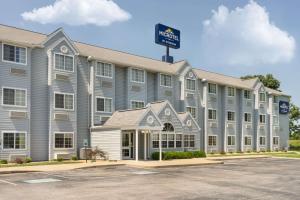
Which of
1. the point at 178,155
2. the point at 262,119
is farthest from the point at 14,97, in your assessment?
the point at 262,119

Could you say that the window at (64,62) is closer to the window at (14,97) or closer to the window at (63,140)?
the window at (14,97)

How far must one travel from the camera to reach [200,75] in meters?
46.8

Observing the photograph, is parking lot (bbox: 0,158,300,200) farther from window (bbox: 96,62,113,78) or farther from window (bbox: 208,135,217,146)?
window (bbox: 208,135,217,146)

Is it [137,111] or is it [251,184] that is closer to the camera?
[251,184]

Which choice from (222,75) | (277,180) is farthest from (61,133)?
(222,75)

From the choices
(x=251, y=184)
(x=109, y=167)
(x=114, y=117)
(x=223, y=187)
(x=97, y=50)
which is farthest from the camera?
(x=97, y=50)

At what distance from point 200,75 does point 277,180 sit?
2916 centimetres

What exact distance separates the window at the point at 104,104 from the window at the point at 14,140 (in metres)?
7.76

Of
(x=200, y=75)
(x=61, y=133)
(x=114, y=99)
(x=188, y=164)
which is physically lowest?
(x=188, y=164)

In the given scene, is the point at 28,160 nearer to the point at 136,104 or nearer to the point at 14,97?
the point at 14,97

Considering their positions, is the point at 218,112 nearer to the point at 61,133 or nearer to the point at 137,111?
the point at 137,111

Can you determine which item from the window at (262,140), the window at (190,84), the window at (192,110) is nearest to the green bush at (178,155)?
the window at (192,110)

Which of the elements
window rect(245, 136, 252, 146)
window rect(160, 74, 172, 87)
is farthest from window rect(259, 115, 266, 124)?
window rect(160, 74, 172, 87)

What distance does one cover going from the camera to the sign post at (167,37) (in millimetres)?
46031
